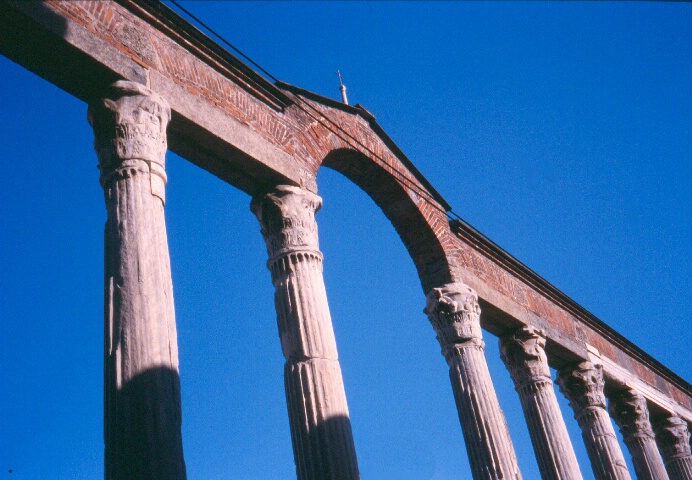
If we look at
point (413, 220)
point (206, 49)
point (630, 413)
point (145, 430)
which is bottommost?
point (145, 430)

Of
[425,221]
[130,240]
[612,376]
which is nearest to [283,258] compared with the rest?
[130,240]

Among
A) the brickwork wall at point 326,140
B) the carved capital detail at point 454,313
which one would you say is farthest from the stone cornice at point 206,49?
the carved capital detail at point 454,313

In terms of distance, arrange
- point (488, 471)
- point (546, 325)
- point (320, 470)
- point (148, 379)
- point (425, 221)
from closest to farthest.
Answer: point (148, 379) < point (320, 470) < point (488, 471) < point (425, 221) < point (546, 325)

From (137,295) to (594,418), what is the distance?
1064 centimetres

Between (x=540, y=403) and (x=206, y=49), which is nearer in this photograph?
(x=206, y=49)

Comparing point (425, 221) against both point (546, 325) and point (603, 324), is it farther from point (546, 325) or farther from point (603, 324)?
point (603, 324)

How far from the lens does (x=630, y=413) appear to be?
15.9 meters

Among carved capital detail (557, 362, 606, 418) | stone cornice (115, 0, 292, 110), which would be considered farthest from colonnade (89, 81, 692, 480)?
stone cornice (115, 0, 292, 110)

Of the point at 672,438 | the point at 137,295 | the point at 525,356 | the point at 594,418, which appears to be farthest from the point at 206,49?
the point at 672,438

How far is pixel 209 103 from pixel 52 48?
1968 millimetres

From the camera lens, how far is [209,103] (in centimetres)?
839

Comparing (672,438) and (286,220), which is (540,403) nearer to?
(286,220)

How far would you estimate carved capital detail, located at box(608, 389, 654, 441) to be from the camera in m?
15.6

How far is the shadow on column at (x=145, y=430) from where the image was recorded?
5.21m
